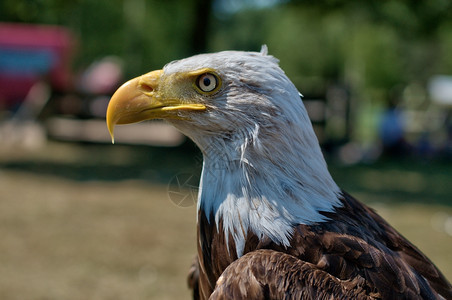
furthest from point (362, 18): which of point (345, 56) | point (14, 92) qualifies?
point (345, 56)

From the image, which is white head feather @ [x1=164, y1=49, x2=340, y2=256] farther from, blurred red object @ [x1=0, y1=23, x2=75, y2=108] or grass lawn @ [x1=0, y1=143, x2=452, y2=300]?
blurred red object @ [x1=0, y1=23, x2=75, y2=108]

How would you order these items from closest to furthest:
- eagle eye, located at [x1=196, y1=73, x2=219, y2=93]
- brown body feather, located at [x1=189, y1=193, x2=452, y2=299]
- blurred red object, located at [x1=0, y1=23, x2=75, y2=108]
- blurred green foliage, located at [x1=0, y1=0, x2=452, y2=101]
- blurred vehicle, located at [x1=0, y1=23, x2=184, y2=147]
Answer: brown body feather, located at [x1=189, y1=193, x2=452, y2=299] → eagle eye, located at [x1=196, y1=73, x2=219, y2=93] → blurred green foliage, located at [x1=0, y1=0, x2=452, y2=101] → blurred vehicle, located at [x1=0, y1=23, x2=184, y2=147] → blurred red object, located at [x1=0, y1=23, x2=75, y2=108]

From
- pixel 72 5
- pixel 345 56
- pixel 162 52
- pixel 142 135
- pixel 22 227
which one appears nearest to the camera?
pixel 22 227

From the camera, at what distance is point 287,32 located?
47219mm

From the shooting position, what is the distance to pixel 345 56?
1953 inches

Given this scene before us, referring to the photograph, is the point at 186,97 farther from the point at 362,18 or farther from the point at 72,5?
the point at 362,18

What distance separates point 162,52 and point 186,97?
33.4 m

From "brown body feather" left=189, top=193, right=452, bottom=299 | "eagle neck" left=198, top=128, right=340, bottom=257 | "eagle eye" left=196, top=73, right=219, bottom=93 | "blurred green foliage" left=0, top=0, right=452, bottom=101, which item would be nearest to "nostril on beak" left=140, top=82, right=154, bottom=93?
"eagle eye" left=196, top=73, right=219, bottom=93

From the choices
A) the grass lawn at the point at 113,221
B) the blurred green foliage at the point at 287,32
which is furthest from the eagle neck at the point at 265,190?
the blurred green foliage at the point at 287,32

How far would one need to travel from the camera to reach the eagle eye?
2564 millimetres

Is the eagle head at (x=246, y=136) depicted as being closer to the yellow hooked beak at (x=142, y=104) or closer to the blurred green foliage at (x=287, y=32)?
the yellow hooked beak at (x=142, y=104)

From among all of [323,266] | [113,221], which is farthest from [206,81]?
[113,221]

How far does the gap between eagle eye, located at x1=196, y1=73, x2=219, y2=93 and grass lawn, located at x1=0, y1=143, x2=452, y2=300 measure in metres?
0.51

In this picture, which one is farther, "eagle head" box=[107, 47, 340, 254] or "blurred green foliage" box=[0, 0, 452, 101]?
"blurred green foliage" box=[0, 0, 452, 101]
